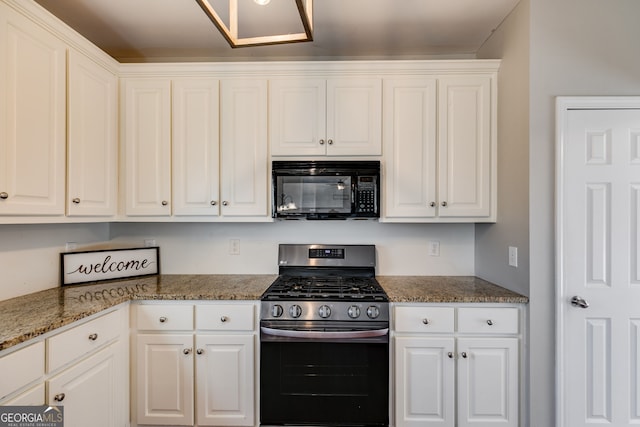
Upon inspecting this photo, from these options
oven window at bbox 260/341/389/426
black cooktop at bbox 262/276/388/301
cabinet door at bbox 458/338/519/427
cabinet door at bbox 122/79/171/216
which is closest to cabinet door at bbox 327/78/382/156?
black cooktop at bbox 262/276/388/301

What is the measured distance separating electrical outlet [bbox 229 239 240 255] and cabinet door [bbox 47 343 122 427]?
983 millimetres

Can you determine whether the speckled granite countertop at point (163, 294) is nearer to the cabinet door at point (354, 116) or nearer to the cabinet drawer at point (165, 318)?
the cabinet drawer at point (165, 318)

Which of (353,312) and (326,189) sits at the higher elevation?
(326,189)

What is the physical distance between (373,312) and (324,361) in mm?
412

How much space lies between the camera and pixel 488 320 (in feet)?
5.99

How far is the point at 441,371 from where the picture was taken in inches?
72.4

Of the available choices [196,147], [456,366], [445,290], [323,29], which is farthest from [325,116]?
[456,366]

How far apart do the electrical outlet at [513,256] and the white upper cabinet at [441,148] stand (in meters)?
0.27

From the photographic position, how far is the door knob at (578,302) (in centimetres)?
169

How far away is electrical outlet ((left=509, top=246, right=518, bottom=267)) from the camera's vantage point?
6.21 feet

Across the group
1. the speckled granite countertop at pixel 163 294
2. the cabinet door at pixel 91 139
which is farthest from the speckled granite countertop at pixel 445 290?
the cabinet door at pixel 91 139

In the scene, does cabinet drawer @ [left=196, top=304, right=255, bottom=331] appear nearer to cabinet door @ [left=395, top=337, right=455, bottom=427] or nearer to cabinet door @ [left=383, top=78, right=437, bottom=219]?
cabinet door @ [left=395, top=337, right=455, bottom=427]

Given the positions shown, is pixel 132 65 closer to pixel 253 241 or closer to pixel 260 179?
pixel 260 179

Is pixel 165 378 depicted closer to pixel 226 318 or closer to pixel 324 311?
pixel 226 318
